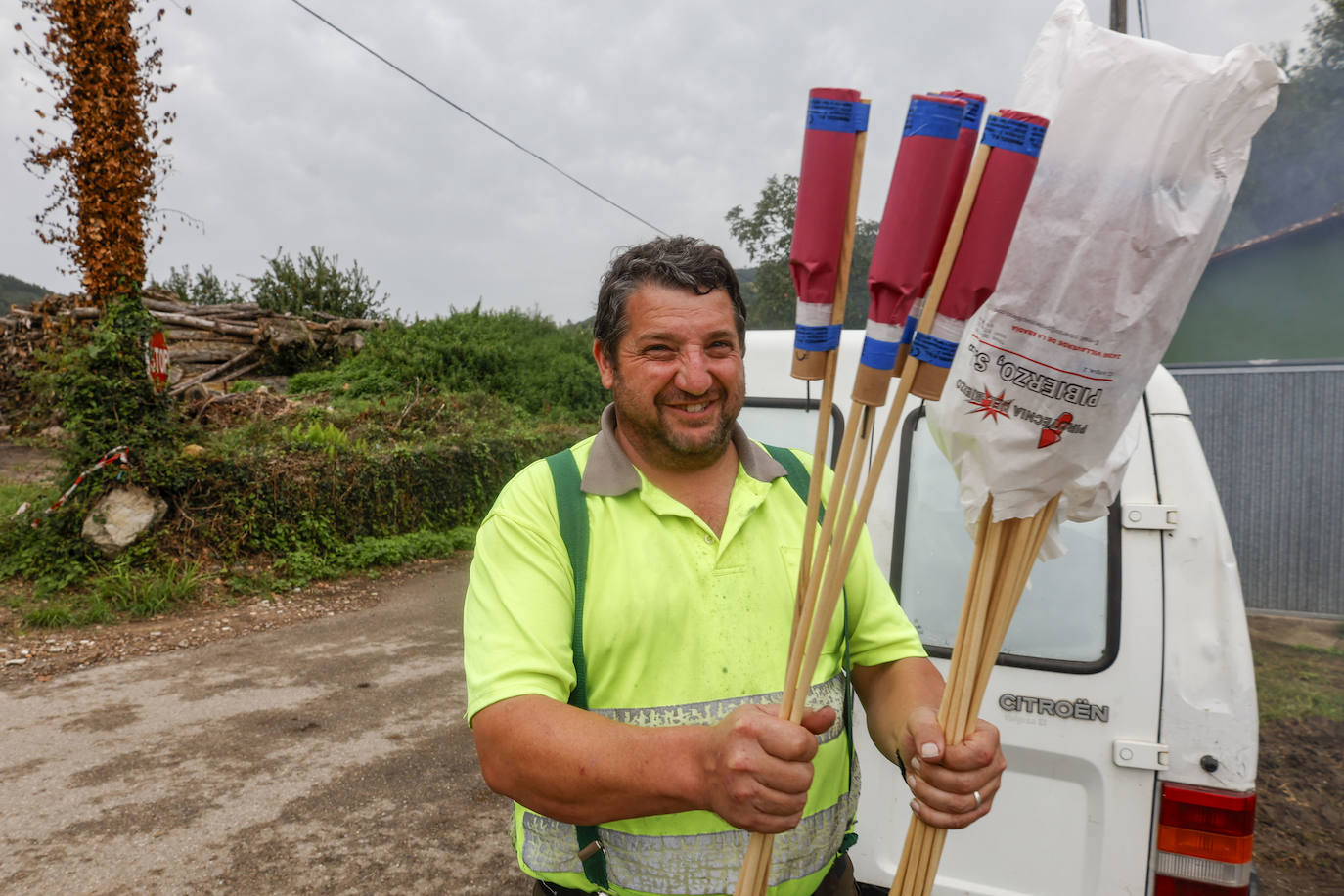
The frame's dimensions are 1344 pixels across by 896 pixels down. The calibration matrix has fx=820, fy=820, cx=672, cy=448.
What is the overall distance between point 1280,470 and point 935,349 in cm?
966

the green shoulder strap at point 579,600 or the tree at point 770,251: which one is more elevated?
the tree at point 770,251

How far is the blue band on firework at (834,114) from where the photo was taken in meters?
1.04

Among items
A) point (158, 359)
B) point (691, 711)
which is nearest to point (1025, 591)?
point (691, 711)

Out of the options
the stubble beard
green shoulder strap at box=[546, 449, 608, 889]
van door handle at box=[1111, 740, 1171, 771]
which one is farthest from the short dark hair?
van door handle at box=[1111, 740, 1171, 771]

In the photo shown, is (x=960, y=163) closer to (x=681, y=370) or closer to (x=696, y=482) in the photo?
(x=681, y=370)

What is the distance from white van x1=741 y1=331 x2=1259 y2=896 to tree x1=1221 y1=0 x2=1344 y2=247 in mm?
12775

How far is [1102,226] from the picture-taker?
1066 millimetres

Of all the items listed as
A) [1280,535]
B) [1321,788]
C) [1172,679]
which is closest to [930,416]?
[1172,679]

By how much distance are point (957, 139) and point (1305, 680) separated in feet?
24.2

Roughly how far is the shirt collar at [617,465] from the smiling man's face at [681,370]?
0.08 m

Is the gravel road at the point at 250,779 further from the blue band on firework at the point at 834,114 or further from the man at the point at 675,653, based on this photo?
the blue band on firework at the point at 834,114

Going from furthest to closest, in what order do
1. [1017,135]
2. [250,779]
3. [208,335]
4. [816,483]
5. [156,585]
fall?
[208,335] → [156,585] → [250,779] → [816,483] → [1017,135]

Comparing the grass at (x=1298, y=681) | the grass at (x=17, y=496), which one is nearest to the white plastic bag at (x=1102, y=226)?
the grass at (x=1298, y=681)

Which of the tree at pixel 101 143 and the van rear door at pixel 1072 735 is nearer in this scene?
the van rear door at pixel 1072 735
